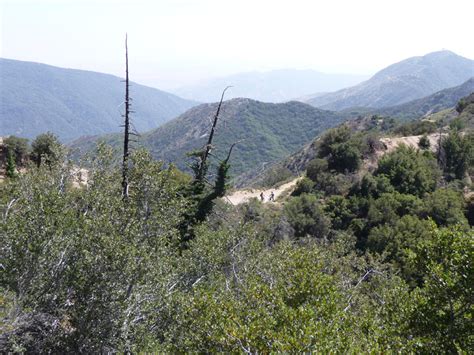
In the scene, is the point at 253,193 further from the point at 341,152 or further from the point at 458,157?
the point at 458,157

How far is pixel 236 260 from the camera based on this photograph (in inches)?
699

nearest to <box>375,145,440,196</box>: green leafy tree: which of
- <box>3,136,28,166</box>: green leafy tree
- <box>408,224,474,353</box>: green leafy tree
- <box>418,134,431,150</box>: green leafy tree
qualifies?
<box>418,134,431,150</box>: green leafy tree

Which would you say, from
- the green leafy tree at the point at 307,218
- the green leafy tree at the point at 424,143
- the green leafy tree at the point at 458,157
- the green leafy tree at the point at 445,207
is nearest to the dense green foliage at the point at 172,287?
the green leafy tree at the point at 307,218

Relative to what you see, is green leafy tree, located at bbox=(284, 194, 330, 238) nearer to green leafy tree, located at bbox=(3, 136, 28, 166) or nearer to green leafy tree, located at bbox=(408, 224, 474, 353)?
green leafy tree, located at bbox=(3, 136, 28, 166)

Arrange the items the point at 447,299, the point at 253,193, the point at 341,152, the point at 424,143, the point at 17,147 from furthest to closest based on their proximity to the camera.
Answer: the point at 424,143 → the point at 253,193 → the point at 341,152 → the point at 17,147 → the point at 447,299

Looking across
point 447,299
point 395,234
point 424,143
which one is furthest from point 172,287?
point 424,143

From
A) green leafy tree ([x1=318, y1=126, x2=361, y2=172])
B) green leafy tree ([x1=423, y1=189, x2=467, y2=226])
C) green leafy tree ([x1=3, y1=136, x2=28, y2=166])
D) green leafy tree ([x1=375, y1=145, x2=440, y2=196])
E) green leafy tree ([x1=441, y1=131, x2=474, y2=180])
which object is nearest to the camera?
green leafy tree ([x1=423, y1=189, x2=467, y2=226])

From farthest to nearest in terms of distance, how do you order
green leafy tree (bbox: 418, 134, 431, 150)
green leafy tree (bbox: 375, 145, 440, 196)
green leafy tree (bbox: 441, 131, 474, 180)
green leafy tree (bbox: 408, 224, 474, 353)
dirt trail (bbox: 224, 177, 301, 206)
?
green leafy tree (bbox: 418, 134, 431, 150)
green leafy tree (bbox: 441, 131, 474, 180)
dirt trail (bbox: 224, 177, 301, 206)
green leafy tree (bbox: 375, 145, 440, 196)
green leafy tree (bbox: 408, 224, 474, 353)

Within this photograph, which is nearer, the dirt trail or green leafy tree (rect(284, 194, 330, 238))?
green leafy tree (rect(284, 194, 330, 238))

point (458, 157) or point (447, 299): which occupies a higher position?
point (447, 299)

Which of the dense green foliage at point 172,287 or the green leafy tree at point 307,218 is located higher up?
the dense green foliage at point 172,287

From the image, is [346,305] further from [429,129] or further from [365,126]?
[365,126]

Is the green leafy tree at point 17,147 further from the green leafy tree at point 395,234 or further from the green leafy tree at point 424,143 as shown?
the green leafy tree at point 424,143

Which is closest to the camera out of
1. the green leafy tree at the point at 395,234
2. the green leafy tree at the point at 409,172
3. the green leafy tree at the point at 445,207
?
the green leafy tree at the point at 395,234
